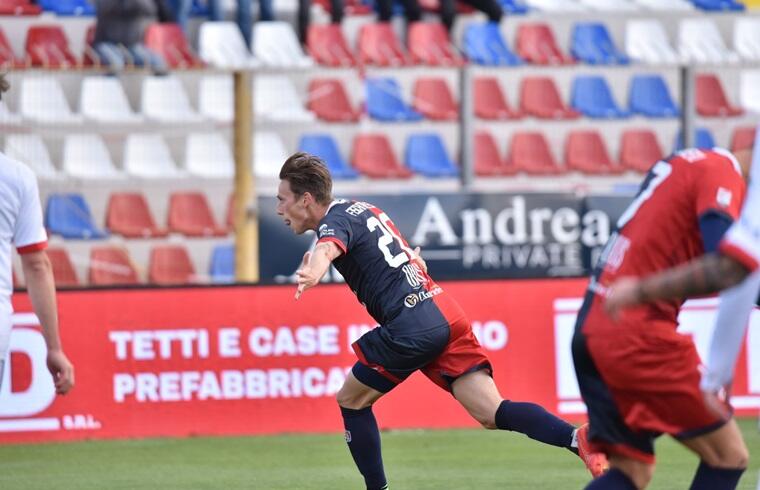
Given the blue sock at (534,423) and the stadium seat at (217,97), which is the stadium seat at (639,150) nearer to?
the stadium seat at (217,97)

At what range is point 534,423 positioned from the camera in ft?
23.0

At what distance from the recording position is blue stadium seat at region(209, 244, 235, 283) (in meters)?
13.4

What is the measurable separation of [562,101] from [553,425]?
30.4 feet

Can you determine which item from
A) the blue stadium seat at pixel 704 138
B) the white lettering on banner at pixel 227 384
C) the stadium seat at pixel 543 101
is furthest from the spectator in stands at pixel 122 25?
the blue stadium seat at pixel 704 138

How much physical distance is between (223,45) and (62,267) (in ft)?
13.1

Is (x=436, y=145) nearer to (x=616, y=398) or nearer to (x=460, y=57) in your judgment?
(x=460, y=57)

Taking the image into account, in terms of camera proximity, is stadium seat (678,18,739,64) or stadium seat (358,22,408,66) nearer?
stadium seat (358,22,408,66)

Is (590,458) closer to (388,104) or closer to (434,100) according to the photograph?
(434,100)

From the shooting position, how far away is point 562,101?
52.0ft

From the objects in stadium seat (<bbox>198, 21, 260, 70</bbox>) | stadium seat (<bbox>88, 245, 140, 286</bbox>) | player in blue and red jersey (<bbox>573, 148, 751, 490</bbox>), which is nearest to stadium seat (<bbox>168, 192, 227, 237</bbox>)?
stadium seat (<bbox>88, 245, 140, 286</bbox>)

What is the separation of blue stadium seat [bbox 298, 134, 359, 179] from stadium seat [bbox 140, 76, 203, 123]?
1413mm

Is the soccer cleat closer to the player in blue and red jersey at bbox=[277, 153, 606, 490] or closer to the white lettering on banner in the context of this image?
the player in blue and red jersey at bbox=[277, 153, 606, 490]

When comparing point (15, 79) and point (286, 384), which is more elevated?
point (15, 79)

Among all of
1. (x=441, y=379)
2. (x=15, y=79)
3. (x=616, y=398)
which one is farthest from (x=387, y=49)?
(x=616, y=398)
